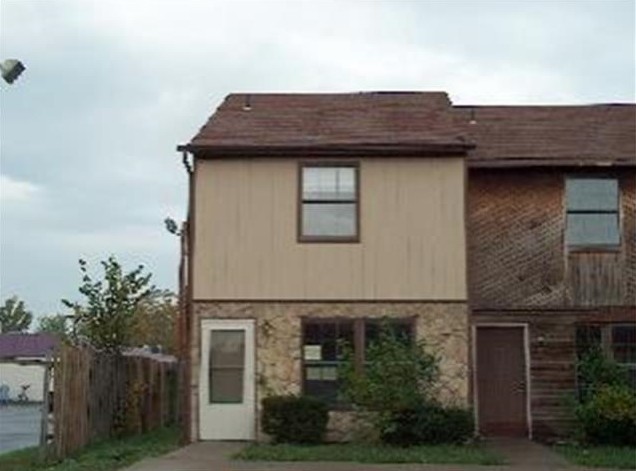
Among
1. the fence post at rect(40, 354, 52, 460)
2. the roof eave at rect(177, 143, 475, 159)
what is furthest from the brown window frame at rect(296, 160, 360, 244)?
the fence post at rect(40, 354, 52, 460)

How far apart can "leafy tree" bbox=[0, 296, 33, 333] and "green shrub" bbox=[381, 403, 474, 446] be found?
9825 cm

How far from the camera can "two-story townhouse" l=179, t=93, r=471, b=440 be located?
19.5 m

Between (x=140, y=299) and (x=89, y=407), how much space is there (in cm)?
493

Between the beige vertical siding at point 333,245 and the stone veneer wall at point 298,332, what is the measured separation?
20 cm

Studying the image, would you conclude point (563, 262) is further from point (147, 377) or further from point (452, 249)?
point (147, 377)

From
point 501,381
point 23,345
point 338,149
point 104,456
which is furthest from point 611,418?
point 23,345

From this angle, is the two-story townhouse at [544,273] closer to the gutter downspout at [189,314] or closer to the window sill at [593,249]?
A: the window sill at [593,249]

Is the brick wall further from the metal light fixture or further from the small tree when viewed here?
the metal light fixture

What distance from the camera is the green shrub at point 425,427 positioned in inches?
702

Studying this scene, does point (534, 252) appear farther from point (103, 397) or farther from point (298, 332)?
point (103, 397)

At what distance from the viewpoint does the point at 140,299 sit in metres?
23.6

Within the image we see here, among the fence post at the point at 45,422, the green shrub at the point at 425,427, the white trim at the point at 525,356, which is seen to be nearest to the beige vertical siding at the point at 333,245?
the white trim at the point at 525,356

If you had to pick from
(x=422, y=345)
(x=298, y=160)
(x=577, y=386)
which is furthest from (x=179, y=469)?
(x=577, y=386)

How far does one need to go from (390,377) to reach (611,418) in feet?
12.7
